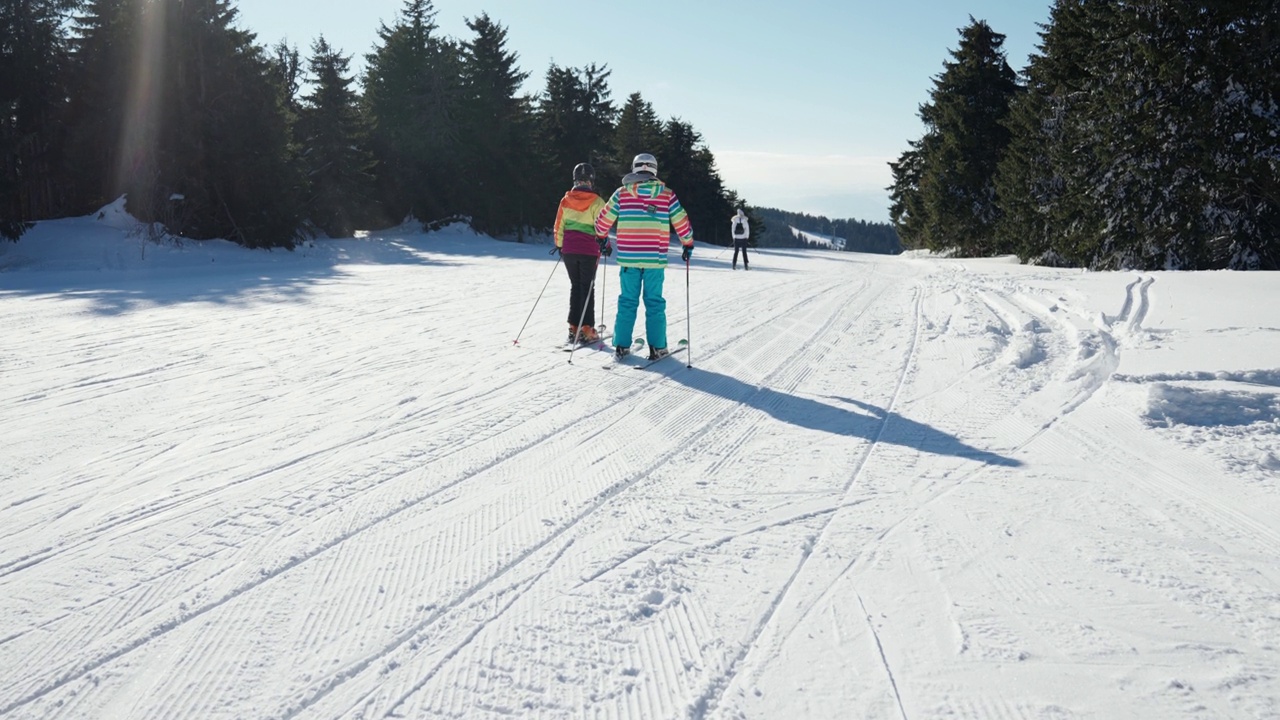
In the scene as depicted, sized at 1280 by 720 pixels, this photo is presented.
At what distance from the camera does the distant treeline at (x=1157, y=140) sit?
14.6 m

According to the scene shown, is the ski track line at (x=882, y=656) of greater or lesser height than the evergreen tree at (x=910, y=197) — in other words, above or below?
below

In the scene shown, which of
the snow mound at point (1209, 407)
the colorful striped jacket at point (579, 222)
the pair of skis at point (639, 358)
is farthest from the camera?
the colorful striped jacket at point (579, 222)

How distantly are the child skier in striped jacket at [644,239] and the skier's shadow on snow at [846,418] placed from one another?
0.98 metres

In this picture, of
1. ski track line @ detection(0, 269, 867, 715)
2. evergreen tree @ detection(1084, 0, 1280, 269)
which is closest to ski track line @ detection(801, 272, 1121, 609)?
ski track line @ detection(0, 269, 867, 715)

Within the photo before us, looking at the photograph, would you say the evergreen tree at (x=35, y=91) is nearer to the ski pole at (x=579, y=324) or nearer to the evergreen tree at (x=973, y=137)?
the ski pole at (x=579, y=324)

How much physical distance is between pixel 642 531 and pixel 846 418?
8.11 ft

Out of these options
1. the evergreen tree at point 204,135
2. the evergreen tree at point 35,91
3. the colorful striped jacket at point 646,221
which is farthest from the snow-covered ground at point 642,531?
the evergreen tree at point 35,91

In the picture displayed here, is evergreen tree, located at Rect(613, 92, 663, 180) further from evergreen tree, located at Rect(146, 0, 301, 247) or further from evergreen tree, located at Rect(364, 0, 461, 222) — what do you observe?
evergreen tree, located at Rect(146, 0, 301, 247)

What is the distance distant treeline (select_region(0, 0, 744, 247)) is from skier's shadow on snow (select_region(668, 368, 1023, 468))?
67.9 ft

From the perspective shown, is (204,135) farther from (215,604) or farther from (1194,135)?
(1194,135)

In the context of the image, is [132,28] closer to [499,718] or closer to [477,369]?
[477,369]

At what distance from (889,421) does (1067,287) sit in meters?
9.82

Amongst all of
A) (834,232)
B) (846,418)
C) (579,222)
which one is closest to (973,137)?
(579,222)

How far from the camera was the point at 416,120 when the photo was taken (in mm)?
35031
